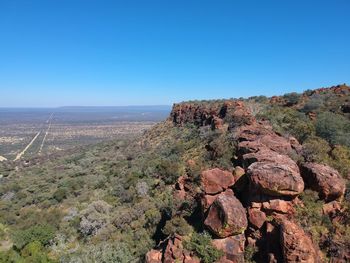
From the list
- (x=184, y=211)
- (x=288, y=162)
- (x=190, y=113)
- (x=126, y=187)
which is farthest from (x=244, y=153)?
(x=190, y=113)

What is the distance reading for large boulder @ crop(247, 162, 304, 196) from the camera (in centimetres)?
1131

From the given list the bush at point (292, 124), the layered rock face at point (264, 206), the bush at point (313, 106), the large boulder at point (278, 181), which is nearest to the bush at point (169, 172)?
the layered rock face at point (264, 206)

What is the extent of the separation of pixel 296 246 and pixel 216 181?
430cm

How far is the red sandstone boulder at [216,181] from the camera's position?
42.3 feet

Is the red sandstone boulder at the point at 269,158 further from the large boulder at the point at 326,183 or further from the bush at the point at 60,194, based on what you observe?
the bush at the point at 60,194

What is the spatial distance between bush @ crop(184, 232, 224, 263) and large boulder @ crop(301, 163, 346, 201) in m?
4.97

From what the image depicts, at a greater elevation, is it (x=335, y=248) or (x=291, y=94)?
(x=291, y=94)

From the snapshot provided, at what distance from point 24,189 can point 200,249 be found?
2952 cm

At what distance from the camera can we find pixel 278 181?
11312mm

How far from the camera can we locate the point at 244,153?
1634 centimetres

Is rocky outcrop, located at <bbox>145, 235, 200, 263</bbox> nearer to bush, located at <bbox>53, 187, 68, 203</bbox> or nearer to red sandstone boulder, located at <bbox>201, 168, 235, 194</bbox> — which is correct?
red sandstone boulder, located at <bbox>201, 168, 235, 194</bbox>

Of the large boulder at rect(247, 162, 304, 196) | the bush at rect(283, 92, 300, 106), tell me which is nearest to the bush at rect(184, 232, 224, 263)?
the large boulder at rect(247, 162, 304, 196)

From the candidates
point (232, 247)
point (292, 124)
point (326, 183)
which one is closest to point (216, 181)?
point (232, 247)

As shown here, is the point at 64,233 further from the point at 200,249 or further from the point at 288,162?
the point at 288,162
